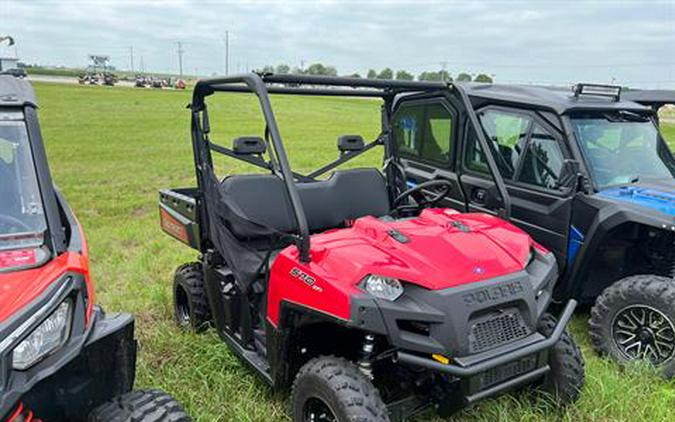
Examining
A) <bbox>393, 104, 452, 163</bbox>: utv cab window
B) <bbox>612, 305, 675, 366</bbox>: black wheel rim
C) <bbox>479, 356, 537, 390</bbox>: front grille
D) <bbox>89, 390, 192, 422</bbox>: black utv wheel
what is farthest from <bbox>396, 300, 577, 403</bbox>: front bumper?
<bbox>393, 104, 452, 163</bbox>: utv cab window

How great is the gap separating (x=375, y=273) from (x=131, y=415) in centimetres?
112

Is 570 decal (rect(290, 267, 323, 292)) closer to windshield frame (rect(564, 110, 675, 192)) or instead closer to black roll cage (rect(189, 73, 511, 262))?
black roll cage (rect(189, 73, 511, 262))

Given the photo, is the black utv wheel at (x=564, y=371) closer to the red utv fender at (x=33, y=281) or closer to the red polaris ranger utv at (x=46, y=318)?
the red polaris ranger utv at (x=46, y=318)

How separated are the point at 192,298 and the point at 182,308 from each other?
41 cm

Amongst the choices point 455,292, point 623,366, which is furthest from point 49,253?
point 623,366

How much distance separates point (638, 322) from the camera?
385 cm

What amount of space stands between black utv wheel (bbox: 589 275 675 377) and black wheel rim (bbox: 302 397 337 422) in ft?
7.47

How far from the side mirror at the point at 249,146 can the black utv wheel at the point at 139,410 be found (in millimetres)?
1550

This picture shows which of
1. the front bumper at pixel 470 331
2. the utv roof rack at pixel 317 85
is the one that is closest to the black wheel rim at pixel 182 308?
the utv roof rack at pixel 317 85

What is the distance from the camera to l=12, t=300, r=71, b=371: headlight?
6.35 ft

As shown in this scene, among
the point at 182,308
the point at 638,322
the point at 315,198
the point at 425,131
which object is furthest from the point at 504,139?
the point at 182,308

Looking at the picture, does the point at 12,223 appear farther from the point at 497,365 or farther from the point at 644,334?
the point at 644,334

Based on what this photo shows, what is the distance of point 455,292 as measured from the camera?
2469 mm

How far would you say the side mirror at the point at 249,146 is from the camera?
11.1 ft
